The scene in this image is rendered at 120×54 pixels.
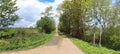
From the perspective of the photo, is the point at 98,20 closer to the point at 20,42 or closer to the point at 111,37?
the point at 111,37

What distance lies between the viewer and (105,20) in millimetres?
53062

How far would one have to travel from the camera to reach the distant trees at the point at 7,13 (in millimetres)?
55213

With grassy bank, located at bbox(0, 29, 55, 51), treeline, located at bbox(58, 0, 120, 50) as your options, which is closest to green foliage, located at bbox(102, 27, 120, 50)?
treeline, located at bbox(58, 0, 120, 50)

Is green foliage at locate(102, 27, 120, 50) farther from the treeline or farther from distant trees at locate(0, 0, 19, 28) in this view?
distant trees at locate(0, 0, 19, 28)

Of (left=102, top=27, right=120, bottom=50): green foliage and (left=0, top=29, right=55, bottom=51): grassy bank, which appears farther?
(left=102, top=27, right=120, bottom=50): green foliage

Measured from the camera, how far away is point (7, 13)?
5675 cm

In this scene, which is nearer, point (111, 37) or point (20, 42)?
point (20, 42)

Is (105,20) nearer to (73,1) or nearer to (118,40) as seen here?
(118,40)

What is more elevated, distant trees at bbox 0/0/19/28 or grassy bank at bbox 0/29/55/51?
distant trees at bbox 0/0/19/28

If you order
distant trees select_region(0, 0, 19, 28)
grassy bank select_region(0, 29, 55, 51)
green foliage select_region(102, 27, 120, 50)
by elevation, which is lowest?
green foliage select_region(102, 27, 120, 50)

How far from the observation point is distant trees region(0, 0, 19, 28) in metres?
55.2

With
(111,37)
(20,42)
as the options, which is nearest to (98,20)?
(111,37)

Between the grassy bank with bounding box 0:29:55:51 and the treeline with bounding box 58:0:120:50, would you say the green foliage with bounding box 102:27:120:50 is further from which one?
the grassy bank with bounding box 0:29:55:51

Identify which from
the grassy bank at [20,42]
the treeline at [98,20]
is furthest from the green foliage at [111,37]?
the grassy bank at [20,42]
